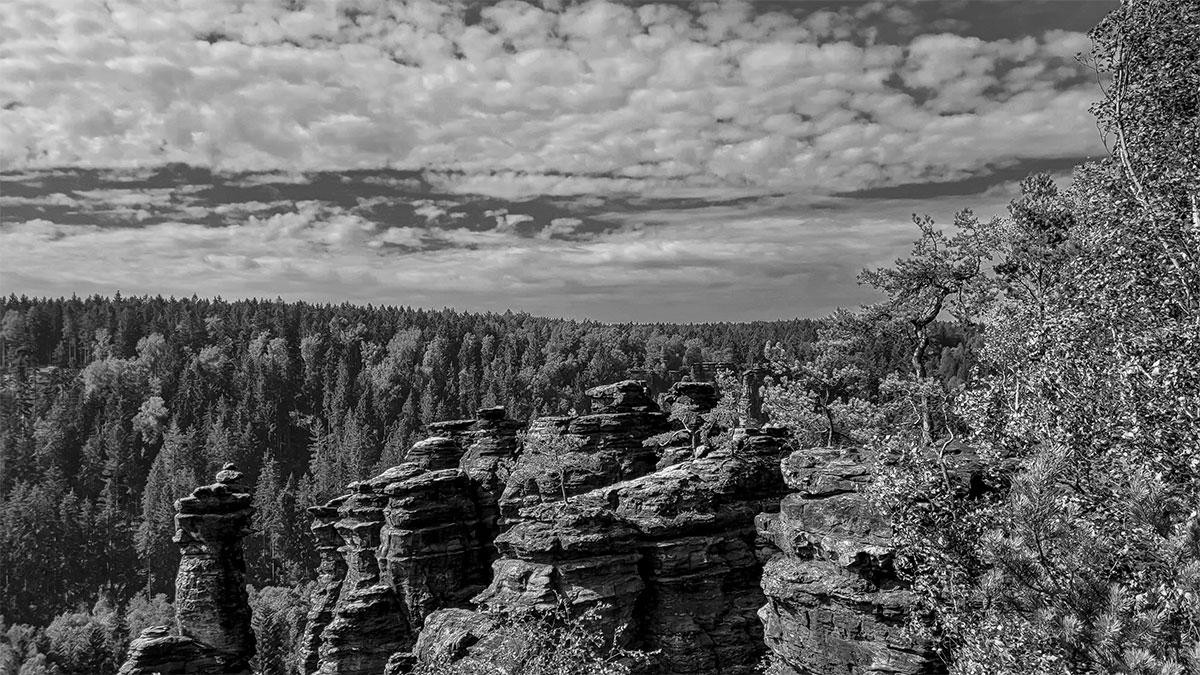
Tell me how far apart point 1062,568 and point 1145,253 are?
30.1ft

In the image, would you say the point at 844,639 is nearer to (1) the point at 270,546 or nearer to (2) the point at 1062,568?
(2) the point at 1062,568

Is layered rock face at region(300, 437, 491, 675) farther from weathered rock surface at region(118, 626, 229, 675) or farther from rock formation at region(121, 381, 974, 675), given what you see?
weathered rock surface at region(118, 626, 229, 675)

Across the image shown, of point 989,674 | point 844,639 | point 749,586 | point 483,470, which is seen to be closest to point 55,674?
point 483,470

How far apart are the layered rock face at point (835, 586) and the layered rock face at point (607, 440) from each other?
2429cm

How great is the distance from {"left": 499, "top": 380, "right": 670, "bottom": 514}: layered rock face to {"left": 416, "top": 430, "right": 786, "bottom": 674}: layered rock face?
1520 centimetres

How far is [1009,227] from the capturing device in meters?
35.3

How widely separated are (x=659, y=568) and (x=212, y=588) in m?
27.3

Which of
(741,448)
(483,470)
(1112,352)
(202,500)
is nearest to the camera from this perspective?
(1112,352)

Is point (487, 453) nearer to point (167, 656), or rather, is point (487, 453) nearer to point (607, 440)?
point (607, 440)

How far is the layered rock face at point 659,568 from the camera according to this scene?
28109 mm

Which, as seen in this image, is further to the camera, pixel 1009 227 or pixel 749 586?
pixel 1009 227

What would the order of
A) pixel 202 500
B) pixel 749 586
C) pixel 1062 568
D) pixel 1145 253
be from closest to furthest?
pixel 1062 568 → pixel 1145 253 → pixel 749 586 → pixel 202 500

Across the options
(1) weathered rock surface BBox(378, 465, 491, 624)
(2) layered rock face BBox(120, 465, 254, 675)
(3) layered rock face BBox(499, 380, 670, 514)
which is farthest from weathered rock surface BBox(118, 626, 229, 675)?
(3) layered rock face BBox(499, 380, 670, 514)

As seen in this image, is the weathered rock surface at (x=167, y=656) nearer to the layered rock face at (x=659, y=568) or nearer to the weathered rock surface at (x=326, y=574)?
the weathered rock surface at (x=326, y=574)
